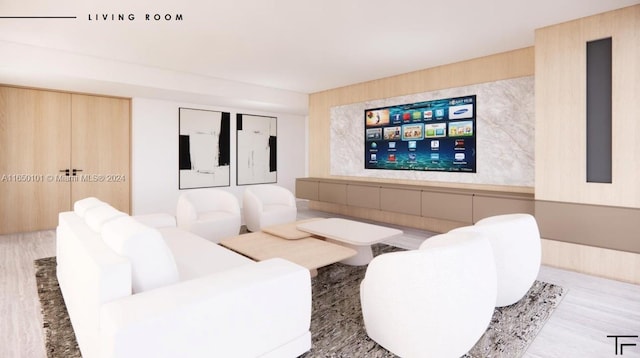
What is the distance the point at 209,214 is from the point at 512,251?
3.65 m

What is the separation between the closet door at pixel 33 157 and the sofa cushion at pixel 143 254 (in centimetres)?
486

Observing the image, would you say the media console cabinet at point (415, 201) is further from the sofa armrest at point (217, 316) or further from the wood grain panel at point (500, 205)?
the sofa armrest at point (217, 316)

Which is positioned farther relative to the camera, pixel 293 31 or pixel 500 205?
pixel 500 205

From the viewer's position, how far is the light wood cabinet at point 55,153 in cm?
521

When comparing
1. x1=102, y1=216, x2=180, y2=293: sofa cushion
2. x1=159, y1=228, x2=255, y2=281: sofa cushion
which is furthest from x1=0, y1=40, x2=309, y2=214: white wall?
x1=102, y1=216, x2=180, y2=293: sofa cushion

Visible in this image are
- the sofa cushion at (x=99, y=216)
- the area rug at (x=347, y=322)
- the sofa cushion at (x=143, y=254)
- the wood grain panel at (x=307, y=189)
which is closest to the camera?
the sofa cushion at (x=143, y=254)

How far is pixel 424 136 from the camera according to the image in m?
5.50

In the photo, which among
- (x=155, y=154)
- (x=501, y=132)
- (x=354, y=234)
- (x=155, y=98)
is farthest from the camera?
(x=155, y=154)

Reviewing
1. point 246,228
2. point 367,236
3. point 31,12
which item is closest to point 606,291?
point 367,236

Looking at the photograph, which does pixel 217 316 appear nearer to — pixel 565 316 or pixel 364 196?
pixel 565 316
